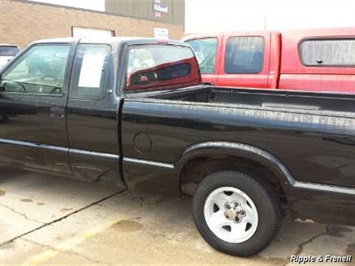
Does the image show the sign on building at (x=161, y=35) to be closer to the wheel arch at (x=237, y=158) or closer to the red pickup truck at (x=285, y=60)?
the red pickup truck at (x=285, y=60)

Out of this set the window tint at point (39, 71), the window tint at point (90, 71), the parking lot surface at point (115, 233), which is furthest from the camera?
the window tint at point (39, 71)

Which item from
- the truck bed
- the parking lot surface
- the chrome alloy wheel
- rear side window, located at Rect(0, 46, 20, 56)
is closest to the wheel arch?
the chrome alloy wheel

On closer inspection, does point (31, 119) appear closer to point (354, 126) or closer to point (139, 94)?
point (139, 94)

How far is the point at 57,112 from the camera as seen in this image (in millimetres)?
4125

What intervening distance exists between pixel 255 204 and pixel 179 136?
30.4 inches

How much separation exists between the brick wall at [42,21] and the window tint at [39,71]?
21561 mm

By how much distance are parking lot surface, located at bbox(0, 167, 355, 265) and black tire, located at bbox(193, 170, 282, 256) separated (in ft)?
0.34

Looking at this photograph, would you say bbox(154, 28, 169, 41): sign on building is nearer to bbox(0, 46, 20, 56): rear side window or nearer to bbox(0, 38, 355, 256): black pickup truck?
bbox(0, 38, 355, 256): black pickup truck

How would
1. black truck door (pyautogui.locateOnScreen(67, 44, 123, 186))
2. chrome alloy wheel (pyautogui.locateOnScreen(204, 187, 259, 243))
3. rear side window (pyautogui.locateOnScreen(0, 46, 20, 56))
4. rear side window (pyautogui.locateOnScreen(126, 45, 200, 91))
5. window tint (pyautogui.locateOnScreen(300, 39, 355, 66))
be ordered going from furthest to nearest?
rear side window (pyautogui.locateOnScreen(0, 46, 20, 56)), window tint (pyautogui.locateOnScreen(300, 39, 355, 66)), rear side window (pyautogui.locateOnScreen(126, 45, 200, 91)), black truck door (pyautogui.locateOnScreen(67, 44, 123, 186)), chrome alloy wheel (pyautogui.locateOnScreen(204, 187, 259, 243))

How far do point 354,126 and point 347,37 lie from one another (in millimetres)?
3680

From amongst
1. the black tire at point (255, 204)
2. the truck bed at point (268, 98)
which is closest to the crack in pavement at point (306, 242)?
the black tire at point (255, 204)

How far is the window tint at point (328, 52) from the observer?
608 centimetres

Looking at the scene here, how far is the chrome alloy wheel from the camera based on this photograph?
339cm

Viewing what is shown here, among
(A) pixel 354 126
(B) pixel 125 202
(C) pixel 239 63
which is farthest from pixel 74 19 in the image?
(A) pixel 354 126
